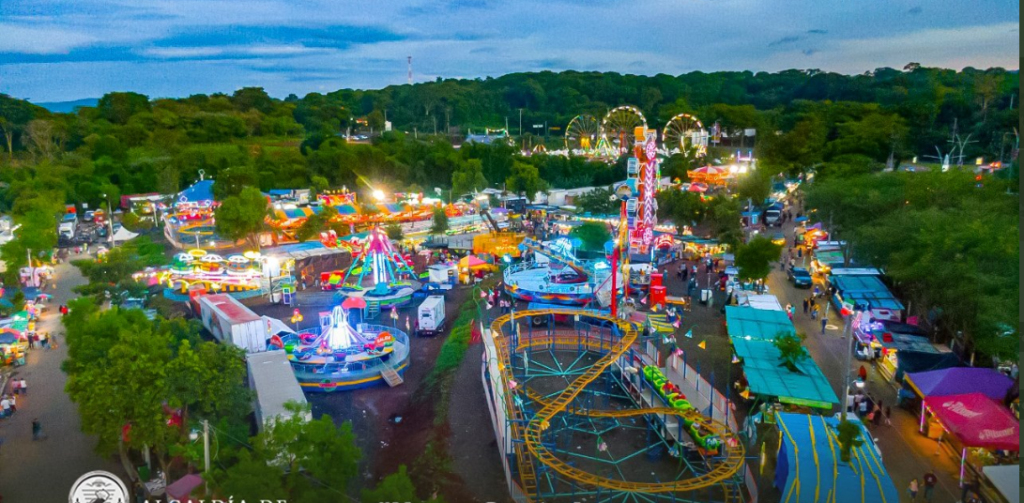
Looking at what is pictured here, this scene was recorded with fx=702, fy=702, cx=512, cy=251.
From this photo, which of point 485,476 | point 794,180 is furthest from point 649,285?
point 794,180

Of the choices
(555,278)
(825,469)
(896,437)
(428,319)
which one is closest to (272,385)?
(428,319)

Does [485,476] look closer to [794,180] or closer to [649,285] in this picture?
[649,285]

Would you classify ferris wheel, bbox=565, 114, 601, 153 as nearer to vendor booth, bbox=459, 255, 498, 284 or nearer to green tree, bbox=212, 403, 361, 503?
vendor booth, bbox=459, 255, 498, 284

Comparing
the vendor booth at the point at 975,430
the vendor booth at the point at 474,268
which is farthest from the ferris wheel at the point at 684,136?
the vendor booth at the point at 975,430

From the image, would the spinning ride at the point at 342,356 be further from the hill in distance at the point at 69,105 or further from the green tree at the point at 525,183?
the hill in distance at the point at 69,105

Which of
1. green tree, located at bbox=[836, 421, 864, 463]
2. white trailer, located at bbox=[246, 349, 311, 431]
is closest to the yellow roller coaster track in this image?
green tree, located at bbox=[836, 421, 864, 463]

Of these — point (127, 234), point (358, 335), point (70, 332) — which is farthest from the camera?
point (127, 234)

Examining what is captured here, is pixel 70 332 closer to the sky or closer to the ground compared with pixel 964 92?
closer to the ground
